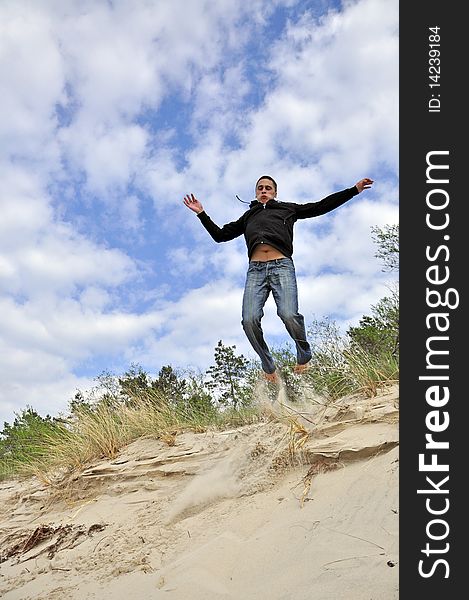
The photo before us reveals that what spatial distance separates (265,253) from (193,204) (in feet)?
→ 3.32

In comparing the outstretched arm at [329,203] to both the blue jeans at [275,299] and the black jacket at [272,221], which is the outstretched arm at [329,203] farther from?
the blue jeans at [275,299]

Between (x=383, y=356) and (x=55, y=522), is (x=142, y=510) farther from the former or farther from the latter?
(x=383, y=356)

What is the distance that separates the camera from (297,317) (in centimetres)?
545

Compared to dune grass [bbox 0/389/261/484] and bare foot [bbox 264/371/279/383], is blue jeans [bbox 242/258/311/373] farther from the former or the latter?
dune grass [bbox 0/389/261/484]

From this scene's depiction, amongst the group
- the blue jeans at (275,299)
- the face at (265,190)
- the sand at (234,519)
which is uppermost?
the face at (265,190)

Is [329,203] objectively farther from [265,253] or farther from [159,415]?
[159,415]

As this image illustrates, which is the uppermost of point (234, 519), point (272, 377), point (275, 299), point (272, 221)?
point (272, 221)

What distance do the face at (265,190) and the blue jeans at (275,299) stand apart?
0.77m

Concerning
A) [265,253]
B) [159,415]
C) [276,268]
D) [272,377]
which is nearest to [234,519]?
[272,377]

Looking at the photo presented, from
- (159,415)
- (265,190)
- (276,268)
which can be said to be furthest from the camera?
(159,415)

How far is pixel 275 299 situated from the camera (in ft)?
18.2

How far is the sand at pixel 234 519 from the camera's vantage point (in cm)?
290

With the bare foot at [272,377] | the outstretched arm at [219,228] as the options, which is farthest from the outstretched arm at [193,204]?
the bare foot at [272,377]

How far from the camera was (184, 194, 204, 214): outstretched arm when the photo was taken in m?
6.09
